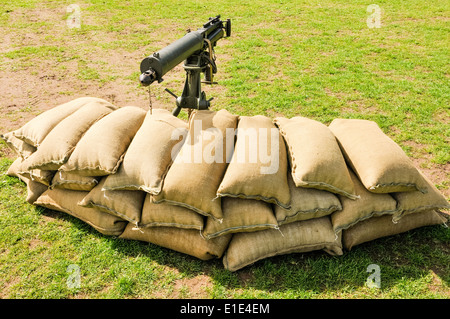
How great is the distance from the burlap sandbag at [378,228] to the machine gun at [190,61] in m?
2.34

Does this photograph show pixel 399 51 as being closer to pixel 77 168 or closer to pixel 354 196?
pixel 354 196

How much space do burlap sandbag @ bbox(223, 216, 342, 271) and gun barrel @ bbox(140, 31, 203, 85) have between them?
6.29 feet

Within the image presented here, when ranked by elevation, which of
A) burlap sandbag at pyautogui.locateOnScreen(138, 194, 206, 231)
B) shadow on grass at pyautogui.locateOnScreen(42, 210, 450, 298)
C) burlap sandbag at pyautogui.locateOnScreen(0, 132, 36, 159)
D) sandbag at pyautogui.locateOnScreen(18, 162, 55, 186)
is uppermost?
burlap sandbag at pyautogui.locateOnScreen(0, 132, 36, 159)

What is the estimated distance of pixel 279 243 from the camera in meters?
3.44

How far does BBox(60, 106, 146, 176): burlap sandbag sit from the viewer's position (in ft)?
11.6

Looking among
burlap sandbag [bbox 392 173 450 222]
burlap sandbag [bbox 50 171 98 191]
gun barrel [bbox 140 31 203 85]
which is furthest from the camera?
burlap sandbag [bbox 50 171 98 191]

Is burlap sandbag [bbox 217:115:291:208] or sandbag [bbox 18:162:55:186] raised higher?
burlap sandbag [bbox 217:115:291:208]

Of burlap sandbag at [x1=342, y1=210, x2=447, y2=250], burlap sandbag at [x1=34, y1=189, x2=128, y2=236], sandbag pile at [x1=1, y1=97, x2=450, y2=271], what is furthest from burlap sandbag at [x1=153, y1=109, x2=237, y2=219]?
burlap sandbag at [x1=342, y1=210, x2=447, y2=250]

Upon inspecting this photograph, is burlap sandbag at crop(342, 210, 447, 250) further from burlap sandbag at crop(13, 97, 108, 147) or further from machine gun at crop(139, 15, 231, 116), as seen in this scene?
burlap sandbag at crop(13, 97, 108, 147)

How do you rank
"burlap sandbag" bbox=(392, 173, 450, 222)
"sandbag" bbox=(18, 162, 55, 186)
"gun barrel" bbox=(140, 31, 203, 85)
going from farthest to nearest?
1. "sandbag" bbox=(18, 162, 55, 186)
2. "burlap sandbag" bbox=(392, 173, 450, 222)
3. "gun barrel" bbox=(140, 31, 203, 85)

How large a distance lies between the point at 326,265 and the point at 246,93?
4405mm

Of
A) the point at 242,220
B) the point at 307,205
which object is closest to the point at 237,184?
the point at 242,220
